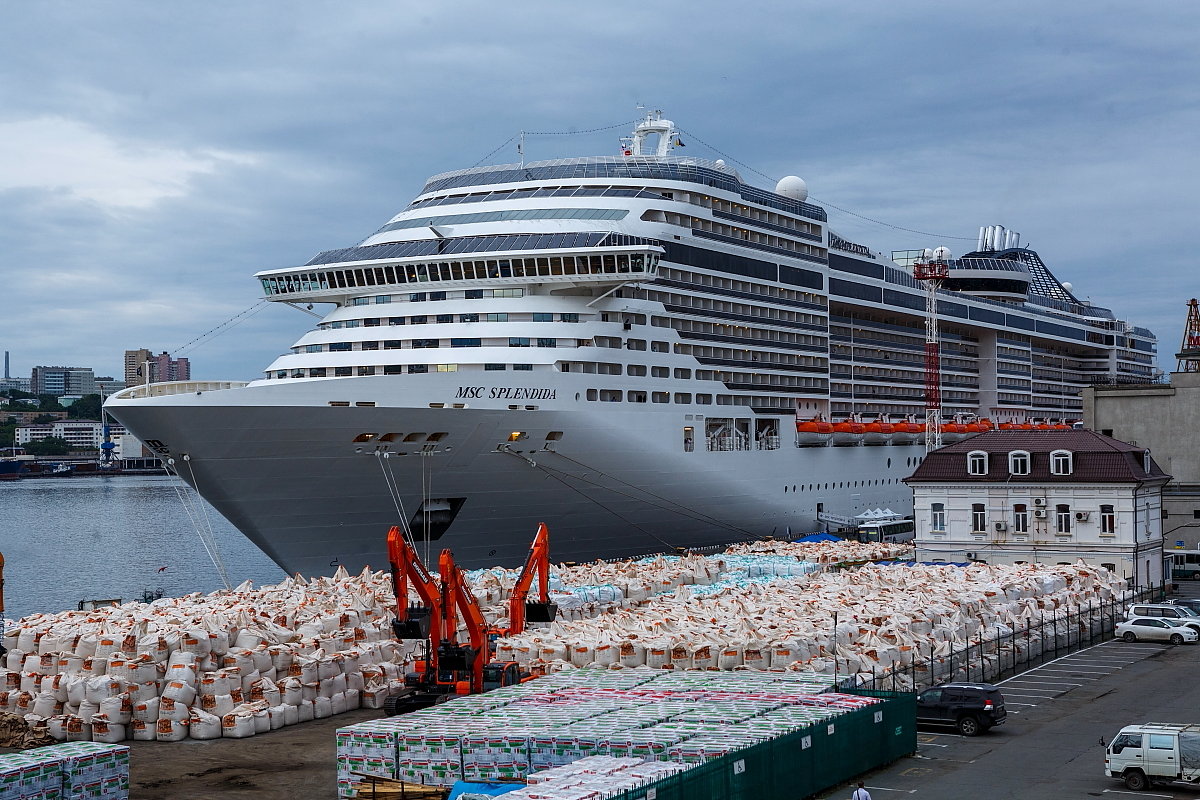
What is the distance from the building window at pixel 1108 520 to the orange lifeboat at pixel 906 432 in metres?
23.7

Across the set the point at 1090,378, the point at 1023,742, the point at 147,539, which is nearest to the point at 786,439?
the point at 1023,742

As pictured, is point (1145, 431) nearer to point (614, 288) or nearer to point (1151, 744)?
point (614, 288)

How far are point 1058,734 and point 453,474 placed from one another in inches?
903

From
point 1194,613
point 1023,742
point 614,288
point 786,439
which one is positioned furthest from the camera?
point 786,439

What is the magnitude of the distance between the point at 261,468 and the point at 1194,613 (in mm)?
26812

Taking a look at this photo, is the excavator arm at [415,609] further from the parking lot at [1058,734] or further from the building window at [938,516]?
the building window at [938,516]

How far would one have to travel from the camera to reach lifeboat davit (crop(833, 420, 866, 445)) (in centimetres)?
6219

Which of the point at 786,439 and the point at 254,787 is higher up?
the point at 786,439

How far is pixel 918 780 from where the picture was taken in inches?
800

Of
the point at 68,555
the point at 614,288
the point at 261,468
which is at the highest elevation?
the point at 614,288

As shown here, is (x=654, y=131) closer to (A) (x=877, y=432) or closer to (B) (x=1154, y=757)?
(A) (x=877, y=432)

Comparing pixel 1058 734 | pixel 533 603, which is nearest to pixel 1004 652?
pixel 1058 734

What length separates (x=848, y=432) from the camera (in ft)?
206

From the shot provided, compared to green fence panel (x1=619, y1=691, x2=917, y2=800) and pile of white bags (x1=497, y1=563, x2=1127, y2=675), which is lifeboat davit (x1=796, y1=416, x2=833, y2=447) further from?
green fence panel (x1=619, y1=691, x2=917, y2=800)
